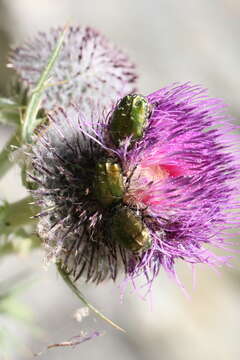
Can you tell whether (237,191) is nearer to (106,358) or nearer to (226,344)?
(106,358)

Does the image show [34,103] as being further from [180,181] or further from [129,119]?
[180,181]

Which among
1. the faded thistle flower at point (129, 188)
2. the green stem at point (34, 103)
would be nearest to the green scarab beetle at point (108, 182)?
the faded thistle flower at point (129, 188)

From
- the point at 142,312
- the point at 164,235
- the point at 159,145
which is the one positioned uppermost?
the point at 159,145

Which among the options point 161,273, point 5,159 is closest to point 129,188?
point 5,159

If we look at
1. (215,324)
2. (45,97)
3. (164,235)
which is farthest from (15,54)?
(215,324)

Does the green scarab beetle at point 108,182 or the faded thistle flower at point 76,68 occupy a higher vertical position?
the faded thistle flower at point 76,68

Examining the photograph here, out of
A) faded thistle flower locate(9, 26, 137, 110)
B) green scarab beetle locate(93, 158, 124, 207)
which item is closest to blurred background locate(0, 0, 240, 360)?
faded thistle flower locate(9, 26, 137, 110)

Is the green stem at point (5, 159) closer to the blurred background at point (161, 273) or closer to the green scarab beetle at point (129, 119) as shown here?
the green scarab beetle at point (129, 119)
